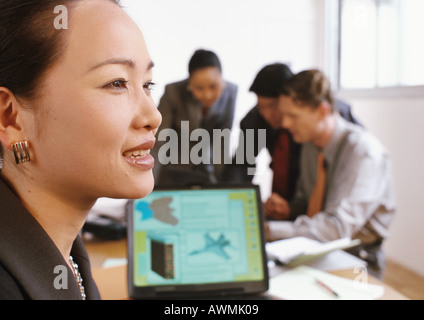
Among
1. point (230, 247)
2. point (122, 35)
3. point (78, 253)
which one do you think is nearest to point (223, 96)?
point (230, 247)

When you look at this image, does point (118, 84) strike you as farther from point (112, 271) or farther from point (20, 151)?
point (112, 271)

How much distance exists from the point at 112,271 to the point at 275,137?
1.04 m

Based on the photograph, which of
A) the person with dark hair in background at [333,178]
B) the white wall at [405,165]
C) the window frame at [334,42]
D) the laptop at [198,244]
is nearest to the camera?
the laptop at [198,244]

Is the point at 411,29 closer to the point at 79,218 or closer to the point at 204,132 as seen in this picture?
the point at 204,132

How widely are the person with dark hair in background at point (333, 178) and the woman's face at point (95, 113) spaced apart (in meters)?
1.01

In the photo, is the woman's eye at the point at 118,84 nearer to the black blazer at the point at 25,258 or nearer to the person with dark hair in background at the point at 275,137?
the black blazer at the point at 25,258

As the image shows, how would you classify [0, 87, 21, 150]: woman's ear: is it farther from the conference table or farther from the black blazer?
the conference table

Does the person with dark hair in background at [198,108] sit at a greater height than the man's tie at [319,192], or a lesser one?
greater

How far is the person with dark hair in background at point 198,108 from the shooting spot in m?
1.73

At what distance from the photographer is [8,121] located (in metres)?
0.48

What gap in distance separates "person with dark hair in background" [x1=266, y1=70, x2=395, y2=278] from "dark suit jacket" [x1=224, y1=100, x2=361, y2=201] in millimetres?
81

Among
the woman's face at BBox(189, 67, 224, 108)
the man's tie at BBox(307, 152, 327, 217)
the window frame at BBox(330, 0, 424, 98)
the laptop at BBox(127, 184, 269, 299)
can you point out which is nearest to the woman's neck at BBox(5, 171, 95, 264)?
the laptop at BBox(127, 184, 269, 299)

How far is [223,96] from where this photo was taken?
6.72ft

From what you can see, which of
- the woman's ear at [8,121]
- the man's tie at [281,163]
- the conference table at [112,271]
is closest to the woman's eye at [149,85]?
the woman's ear at [8,121]
